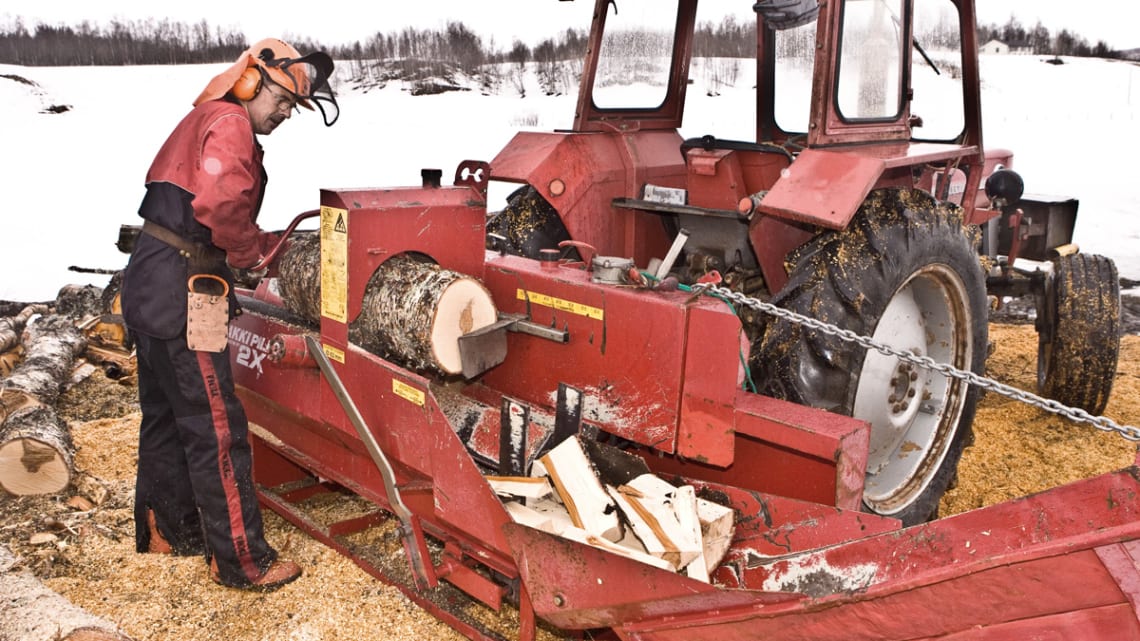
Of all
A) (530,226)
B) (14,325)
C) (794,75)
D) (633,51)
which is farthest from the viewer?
(14,325)

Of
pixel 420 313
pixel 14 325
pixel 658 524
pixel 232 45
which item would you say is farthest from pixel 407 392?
pixel 232 45

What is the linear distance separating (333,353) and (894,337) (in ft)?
7.05

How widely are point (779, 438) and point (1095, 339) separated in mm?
2848

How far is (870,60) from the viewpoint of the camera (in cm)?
349

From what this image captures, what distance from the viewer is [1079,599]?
5.40ft

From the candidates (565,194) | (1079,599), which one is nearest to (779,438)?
(1079,599)

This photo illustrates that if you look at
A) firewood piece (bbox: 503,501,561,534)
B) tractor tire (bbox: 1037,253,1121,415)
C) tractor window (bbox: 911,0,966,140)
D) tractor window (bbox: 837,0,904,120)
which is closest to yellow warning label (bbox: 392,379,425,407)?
firewood piece (bbox: 503,501,561,534)

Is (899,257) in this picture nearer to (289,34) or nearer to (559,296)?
(559,296)

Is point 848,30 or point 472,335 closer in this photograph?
point 472,335

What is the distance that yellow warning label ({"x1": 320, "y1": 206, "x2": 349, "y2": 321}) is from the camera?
2.95 meters

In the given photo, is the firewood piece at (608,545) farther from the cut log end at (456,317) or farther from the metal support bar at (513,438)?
the cut log end at (456,317)

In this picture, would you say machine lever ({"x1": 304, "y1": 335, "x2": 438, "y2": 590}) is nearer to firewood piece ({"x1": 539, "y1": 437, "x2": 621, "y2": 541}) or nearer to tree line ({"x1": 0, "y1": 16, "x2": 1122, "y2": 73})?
firewood piece ({"x1": 539, "y1": 437, "x2": 621, "y2": 541})

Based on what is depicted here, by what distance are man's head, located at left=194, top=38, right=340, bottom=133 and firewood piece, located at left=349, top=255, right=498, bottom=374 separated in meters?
0.61

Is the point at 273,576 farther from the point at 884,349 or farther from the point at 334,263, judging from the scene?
the point at 884,349
